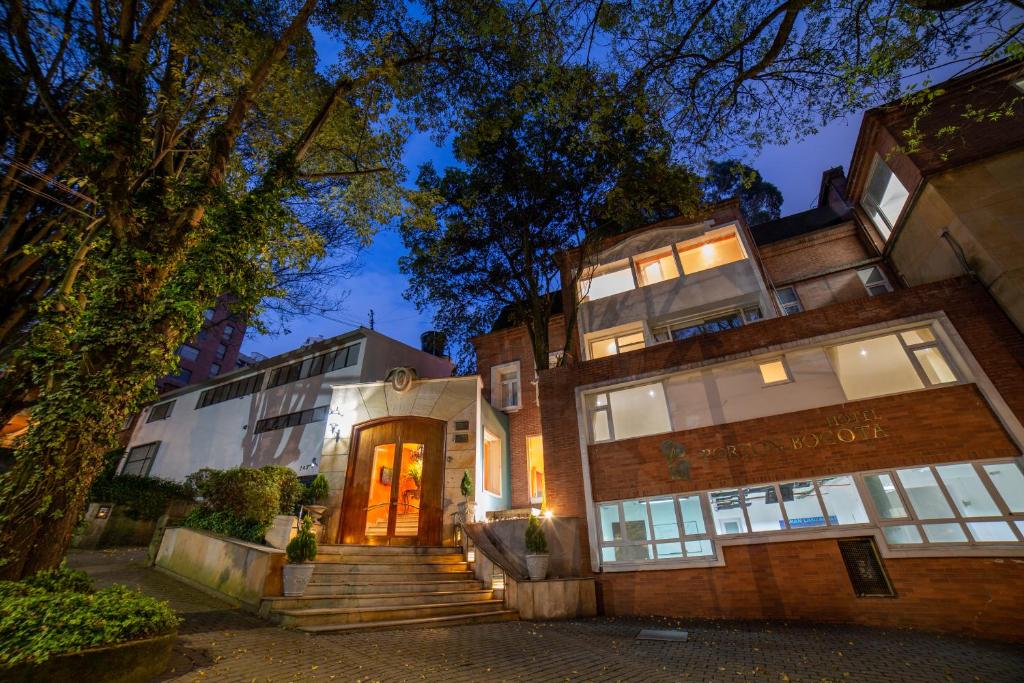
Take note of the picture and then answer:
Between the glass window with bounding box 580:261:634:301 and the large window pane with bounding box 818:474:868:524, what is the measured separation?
26.9 ft

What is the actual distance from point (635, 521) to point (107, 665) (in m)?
9.52

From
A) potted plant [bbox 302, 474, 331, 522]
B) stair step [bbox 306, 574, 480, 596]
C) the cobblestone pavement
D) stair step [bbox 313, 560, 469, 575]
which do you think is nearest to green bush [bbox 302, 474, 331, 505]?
potted plant [bbox 302, 474, 331, 522]

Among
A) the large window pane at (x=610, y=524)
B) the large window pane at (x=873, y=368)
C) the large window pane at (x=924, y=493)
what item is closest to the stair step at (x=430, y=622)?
the large window pane at (x=610, y=524)

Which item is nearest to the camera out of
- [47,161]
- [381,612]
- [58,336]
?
[58,336]

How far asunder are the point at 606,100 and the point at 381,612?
11.8m

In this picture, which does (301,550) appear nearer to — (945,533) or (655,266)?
(945,533)

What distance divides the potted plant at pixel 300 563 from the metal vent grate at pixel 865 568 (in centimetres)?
1065

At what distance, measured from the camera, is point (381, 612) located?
7.36 meters

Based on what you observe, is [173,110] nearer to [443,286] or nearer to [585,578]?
[443,286]

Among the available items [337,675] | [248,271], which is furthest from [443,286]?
[337,675]

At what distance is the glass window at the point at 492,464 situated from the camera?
13.7 meters

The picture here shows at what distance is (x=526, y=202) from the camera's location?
14258mm

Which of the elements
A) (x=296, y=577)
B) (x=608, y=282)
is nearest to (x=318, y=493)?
(x=296, y=577)

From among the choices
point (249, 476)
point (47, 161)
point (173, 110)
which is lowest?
point (249, 476)
